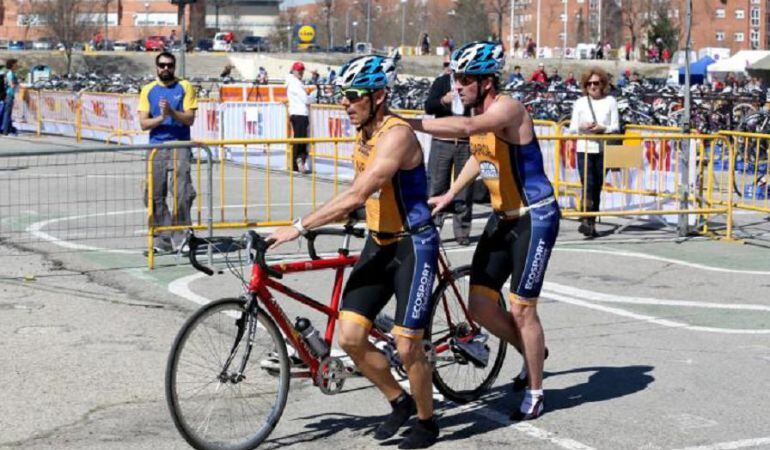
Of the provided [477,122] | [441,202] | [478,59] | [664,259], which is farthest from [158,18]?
[477,122]

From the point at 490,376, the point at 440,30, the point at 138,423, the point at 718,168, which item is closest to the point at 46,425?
the point at 138,423

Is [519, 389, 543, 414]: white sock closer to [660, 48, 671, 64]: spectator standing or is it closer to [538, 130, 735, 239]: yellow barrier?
[538, 130, 735, 239]: yellow barrier

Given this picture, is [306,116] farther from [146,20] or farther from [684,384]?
[146,20]

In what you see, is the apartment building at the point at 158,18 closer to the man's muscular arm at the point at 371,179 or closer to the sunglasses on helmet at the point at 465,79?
the sunglasses on helmet at the point at 465,79

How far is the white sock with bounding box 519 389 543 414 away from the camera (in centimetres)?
729

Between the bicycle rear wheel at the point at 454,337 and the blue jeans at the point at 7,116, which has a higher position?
the blue jeans at the point at 7,116

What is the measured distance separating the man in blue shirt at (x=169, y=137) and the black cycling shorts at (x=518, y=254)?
18.8 ft

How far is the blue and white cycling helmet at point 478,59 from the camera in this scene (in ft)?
23.0

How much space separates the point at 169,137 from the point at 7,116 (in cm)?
2025

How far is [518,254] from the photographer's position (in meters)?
7.31

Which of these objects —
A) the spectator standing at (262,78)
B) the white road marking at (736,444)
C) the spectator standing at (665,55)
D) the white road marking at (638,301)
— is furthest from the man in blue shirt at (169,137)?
the spectator standing at (665,55)

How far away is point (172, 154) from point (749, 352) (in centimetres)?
584

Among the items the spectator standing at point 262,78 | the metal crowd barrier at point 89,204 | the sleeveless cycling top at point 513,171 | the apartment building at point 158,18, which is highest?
the apartment building at point 158,18

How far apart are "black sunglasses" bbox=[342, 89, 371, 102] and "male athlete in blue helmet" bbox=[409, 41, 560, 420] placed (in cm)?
70
